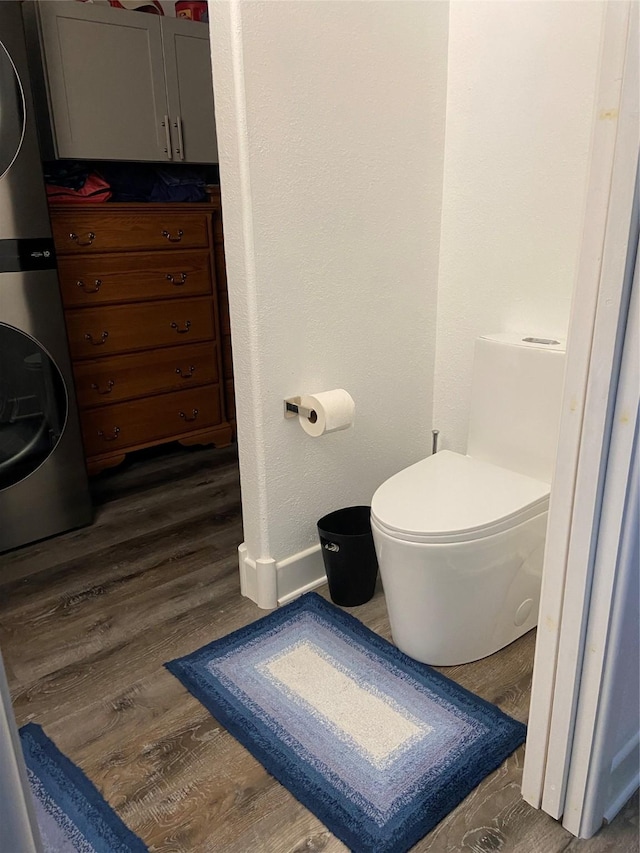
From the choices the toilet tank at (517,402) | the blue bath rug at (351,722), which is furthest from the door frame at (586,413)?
the toilet tank at (517,402)

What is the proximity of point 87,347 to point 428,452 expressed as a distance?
1522mm

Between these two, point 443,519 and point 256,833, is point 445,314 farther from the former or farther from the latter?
point 256,833

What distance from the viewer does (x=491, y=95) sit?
1.88 metres

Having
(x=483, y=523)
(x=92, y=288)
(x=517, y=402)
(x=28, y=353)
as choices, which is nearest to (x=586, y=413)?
(x=483, y=523)

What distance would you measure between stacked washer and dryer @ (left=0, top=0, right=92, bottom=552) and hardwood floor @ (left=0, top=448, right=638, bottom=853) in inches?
6.6

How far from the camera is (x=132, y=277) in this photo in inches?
111

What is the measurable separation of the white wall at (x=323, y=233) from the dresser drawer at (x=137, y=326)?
1.20 metres

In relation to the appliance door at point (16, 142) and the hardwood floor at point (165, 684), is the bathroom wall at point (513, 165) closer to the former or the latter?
the hardwood floor at point (165, 684)

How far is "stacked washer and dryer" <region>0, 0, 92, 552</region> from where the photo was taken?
205cm

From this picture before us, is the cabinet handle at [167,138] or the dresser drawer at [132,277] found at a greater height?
the cabinet handle at [167,138]

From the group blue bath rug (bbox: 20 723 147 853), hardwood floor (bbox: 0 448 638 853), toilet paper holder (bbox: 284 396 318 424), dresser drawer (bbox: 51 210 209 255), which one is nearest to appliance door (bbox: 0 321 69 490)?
hardwood floor (bbox: 0 448 638 853)

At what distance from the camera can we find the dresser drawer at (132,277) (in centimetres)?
266

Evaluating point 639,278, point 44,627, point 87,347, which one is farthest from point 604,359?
point 87,347

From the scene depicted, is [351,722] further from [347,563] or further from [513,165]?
[513,165]
